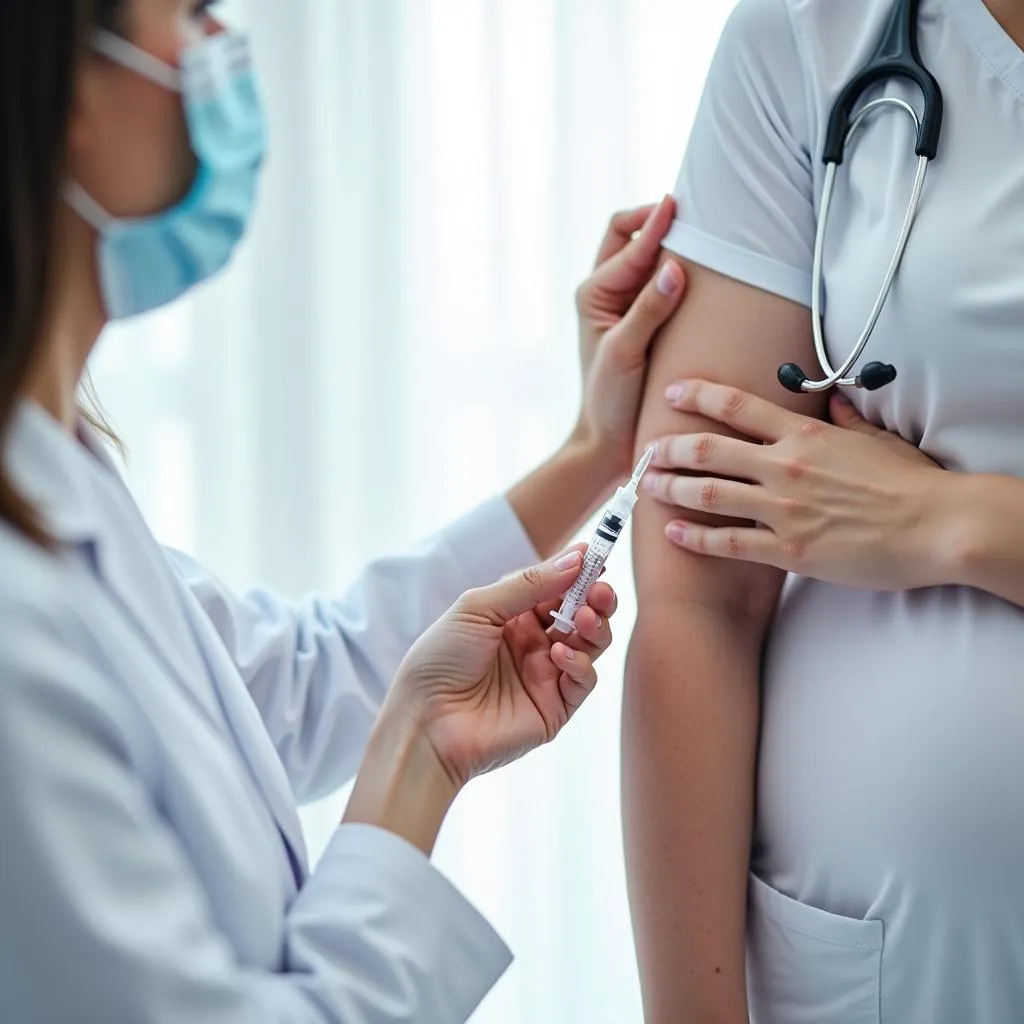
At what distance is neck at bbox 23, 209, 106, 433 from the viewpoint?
2.80 feet

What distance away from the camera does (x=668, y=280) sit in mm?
1197

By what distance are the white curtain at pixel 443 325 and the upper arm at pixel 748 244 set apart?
0.95m

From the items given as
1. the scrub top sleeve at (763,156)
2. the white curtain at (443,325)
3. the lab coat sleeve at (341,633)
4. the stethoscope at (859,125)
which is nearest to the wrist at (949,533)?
the stethoscope at (859,125)

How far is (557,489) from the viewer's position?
4.78ft

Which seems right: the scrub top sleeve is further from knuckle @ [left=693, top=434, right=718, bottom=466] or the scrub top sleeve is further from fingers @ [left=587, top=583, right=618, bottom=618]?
fingers @ [left=587, top=583, right=618, bottom=618]

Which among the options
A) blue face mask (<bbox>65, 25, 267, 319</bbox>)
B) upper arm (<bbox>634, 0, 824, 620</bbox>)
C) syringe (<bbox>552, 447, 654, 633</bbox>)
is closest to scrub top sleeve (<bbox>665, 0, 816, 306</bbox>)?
upper arm (<bbox>634, 0, 824, 620</bbox>)

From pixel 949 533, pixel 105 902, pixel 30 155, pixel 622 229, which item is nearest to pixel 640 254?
pixel 622 229

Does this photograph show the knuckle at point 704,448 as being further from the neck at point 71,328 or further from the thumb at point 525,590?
the neck at point 71,328

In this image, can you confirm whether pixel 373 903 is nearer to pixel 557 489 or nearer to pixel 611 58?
pixel 557 489

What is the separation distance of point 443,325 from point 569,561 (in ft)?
3.81

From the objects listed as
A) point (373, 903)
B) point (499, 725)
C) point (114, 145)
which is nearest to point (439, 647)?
point (499, 725)

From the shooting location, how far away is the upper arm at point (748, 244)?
3.70 ft

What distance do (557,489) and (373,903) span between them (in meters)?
0.66

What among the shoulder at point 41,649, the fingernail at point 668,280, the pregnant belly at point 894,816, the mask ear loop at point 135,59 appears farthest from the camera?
the fingernail at point 668,280
